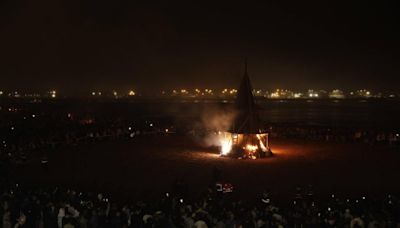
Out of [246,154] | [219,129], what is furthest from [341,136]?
[246,154]

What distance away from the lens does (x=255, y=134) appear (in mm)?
30688

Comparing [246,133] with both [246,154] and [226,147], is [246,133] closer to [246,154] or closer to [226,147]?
[246,154]

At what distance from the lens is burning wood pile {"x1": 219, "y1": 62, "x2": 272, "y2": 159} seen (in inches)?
1204

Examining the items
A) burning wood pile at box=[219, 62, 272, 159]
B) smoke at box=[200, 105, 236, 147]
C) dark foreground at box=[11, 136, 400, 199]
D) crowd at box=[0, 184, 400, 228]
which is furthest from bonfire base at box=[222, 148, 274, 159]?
crowd at box=[0, 184, 400, 228]

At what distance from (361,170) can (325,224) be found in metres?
14.7

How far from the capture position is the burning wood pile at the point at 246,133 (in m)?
30.6

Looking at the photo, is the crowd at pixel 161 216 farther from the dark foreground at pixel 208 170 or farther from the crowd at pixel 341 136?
the crowd at pixel 341 136

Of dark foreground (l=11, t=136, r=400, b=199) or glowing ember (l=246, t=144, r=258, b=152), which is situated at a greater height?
glowing ember (l=246, t=144, r=258, b=152)

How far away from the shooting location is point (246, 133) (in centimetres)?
3070

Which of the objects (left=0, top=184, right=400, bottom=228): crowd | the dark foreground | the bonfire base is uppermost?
(left=0, top=184, right=400, bottom=228): crowd

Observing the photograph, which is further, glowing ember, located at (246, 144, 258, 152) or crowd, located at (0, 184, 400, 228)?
glowing ember, located at (246, 144, 258, 152)

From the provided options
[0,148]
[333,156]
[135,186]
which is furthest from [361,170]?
[0,148]

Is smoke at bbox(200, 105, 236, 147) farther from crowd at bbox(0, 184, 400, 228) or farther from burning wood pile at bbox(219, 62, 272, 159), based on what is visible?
crowd at bbox(0, 184, 400, 228)

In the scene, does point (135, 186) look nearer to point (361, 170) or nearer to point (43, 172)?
point (43, 172)
